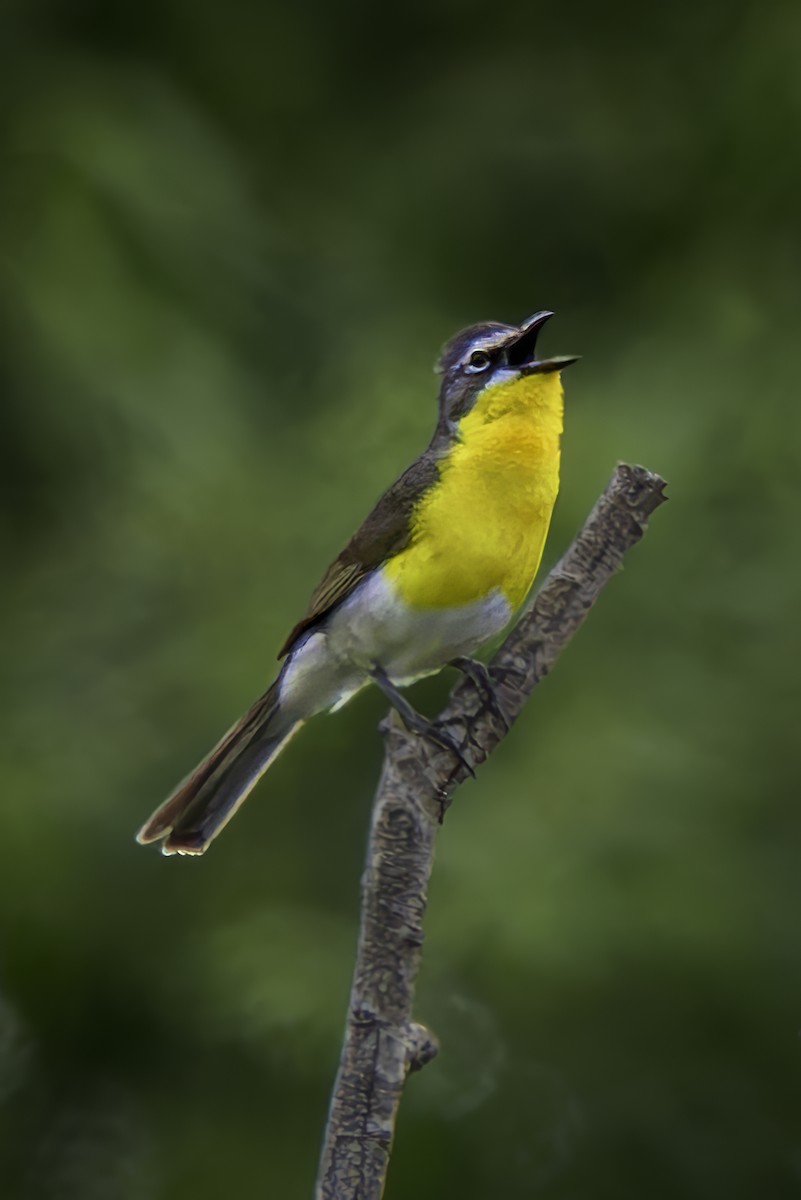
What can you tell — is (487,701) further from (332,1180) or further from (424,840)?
(332,1180)

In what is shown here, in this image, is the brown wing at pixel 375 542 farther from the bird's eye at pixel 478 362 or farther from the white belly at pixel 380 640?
the bird's eye at pixel 478 362

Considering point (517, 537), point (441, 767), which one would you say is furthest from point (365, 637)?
point (441, 767)

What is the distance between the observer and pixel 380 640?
2.79m

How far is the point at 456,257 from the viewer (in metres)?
5.11

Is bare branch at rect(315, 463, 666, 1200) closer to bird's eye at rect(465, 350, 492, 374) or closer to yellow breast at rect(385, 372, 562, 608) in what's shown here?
yellow breast at rect(385, 372, 562, 608)

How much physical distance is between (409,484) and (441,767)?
0.77 m

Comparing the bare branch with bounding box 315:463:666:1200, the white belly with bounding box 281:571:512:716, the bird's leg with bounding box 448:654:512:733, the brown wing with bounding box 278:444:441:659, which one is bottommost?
the bare branch with bounding box 315:463:666:1200

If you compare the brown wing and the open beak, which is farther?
the brown wing

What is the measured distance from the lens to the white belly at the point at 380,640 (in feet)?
8.96

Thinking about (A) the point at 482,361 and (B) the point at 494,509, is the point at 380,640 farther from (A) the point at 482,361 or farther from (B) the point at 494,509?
(A) the point at 482,361

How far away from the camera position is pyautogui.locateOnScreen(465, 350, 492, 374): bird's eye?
278 cm

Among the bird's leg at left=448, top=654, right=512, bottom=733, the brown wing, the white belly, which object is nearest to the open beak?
the brown wing

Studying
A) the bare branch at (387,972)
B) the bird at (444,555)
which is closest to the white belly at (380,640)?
the bird at (444,555)

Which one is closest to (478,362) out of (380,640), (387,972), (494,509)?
(494,509)
